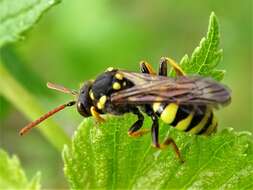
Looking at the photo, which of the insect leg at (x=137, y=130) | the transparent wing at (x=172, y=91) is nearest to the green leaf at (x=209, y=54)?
the transparent wing at (x=172, y=91)

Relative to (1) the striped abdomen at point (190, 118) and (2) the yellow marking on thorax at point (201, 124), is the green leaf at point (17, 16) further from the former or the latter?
(2) the yellow marking on thorax at point (201, 124)

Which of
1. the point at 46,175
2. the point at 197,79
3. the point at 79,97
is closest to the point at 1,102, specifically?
the point at 46,175

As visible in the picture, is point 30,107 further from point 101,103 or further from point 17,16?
point 17,16

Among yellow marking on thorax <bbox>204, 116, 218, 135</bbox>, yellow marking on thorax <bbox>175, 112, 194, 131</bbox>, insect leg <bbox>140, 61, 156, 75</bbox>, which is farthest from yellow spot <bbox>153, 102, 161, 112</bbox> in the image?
insect leg <bbox>140, 61, 156, 75</bbox>

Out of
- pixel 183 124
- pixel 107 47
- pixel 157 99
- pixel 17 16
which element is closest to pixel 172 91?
pixel 157 99

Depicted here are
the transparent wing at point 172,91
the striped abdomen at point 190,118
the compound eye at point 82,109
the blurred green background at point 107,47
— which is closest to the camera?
the transparent wing at point 172,91

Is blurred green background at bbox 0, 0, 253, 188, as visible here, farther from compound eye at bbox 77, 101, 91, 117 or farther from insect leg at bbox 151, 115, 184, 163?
insect leg at bbox 151, 115, 184, 163
